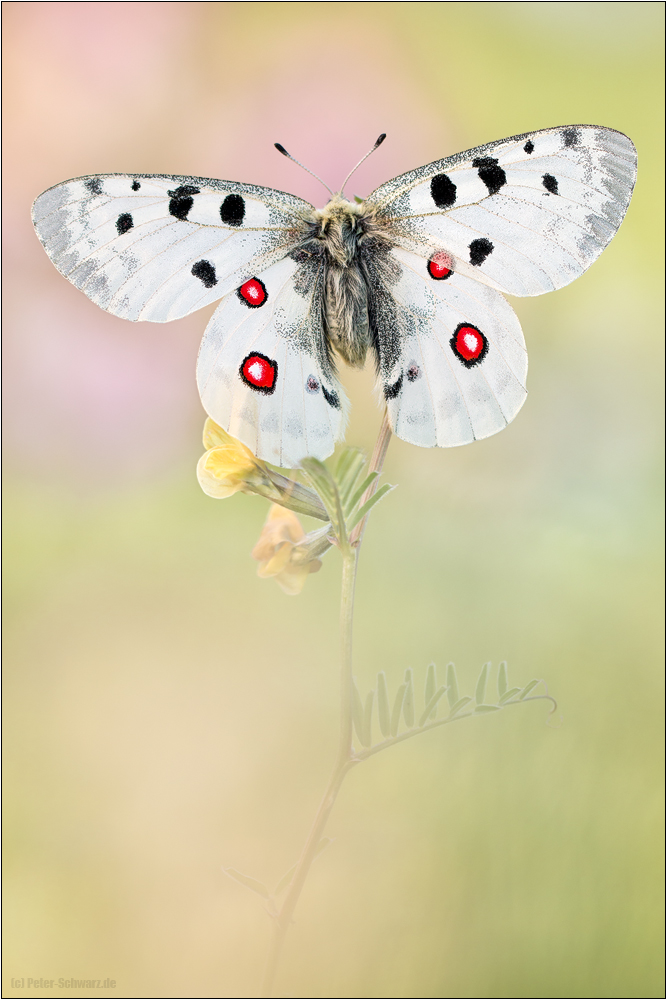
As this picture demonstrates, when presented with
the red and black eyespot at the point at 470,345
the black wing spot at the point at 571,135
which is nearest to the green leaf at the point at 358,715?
the red and black eyespot at the point at 470,345

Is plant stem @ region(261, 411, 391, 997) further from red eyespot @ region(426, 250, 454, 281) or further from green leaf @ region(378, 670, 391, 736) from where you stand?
red eyespot @ region(426, 250, 454, 281)

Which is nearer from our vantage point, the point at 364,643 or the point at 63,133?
the point at 364,643

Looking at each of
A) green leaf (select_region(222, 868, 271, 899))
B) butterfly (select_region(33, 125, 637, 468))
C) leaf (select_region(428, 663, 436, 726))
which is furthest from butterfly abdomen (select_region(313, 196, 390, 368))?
green leaf (select_region(222, 868, 271, 899))

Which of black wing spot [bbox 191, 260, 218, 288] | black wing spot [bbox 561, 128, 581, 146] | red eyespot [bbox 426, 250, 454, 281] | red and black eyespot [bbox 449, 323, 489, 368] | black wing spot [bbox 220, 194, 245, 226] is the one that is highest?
black wing spot [bbox 561, 128, 581, 146]

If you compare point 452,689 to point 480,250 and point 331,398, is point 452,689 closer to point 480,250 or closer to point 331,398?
point 331,398

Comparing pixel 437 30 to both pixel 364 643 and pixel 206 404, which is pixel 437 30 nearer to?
pixel 364 643

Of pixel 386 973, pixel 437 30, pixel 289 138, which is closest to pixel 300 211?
pixel 386 973

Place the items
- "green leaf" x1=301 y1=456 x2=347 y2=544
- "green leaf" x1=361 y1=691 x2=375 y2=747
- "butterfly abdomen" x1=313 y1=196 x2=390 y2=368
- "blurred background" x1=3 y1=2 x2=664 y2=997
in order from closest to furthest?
"green leaf" x1=301 y1=456 x2=347 y2=544, "green leaf" x1=361 y1=691 x2=375 y2=747, "butterfly abdomen" x1=313 y1=196 x2=390 y2=368, "blurred background" x1=3 y1=2 x2=664 y2=997
